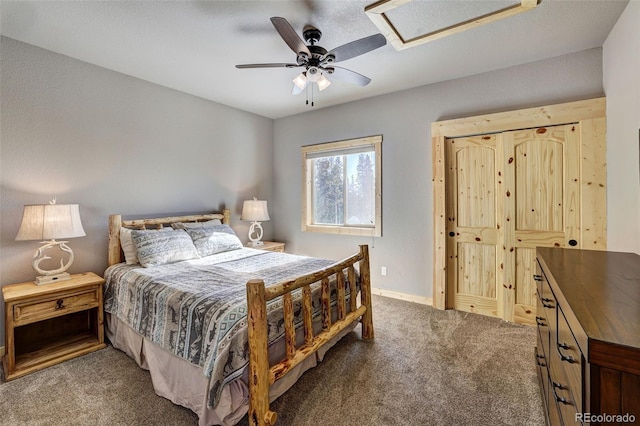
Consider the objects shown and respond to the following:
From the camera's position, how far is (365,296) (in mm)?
2805

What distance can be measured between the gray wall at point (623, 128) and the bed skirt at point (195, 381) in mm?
2464

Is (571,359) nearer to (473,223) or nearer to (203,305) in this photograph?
(203,305)

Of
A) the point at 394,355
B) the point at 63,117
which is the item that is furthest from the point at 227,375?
the point at 63,117

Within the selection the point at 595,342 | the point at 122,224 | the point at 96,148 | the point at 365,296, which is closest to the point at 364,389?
the point at 365,296

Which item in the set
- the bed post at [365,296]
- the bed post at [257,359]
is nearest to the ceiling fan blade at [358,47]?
the bed post at [365,296]

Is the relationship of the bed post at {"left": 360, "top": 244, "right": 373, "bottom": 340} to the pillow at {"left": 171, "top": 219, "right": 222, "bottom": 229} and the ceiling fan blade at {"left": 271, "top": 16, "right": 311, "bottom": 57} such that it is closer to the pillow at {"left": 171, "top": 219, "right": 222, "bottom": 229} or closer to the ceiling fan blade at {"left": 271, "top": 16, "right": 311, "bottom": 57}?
the ceiling fan blade at {"left": 271, "top": 16, "right": 311, "bottom": 57}

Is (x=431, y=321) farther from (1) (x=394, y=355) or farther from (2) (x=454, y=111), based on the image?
(2) (x=454, y=111)

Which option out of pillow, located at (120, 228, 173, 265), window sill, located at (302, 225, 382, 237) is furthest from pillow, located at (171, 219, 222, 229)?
window sill, located at (302, 225, 382, 237)

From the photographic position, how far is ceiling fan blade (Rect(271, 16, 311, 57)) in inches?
73.8

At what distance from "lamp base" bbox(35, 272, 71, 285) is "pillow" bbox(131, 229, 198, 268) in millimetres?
575

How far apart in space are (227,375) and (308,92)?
135 inches

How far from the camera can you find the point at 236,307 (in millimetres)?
1810

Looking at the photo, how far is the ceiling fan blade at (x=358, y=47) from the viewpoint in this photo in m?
1.99

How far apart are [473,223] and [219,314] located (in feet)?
9.57
